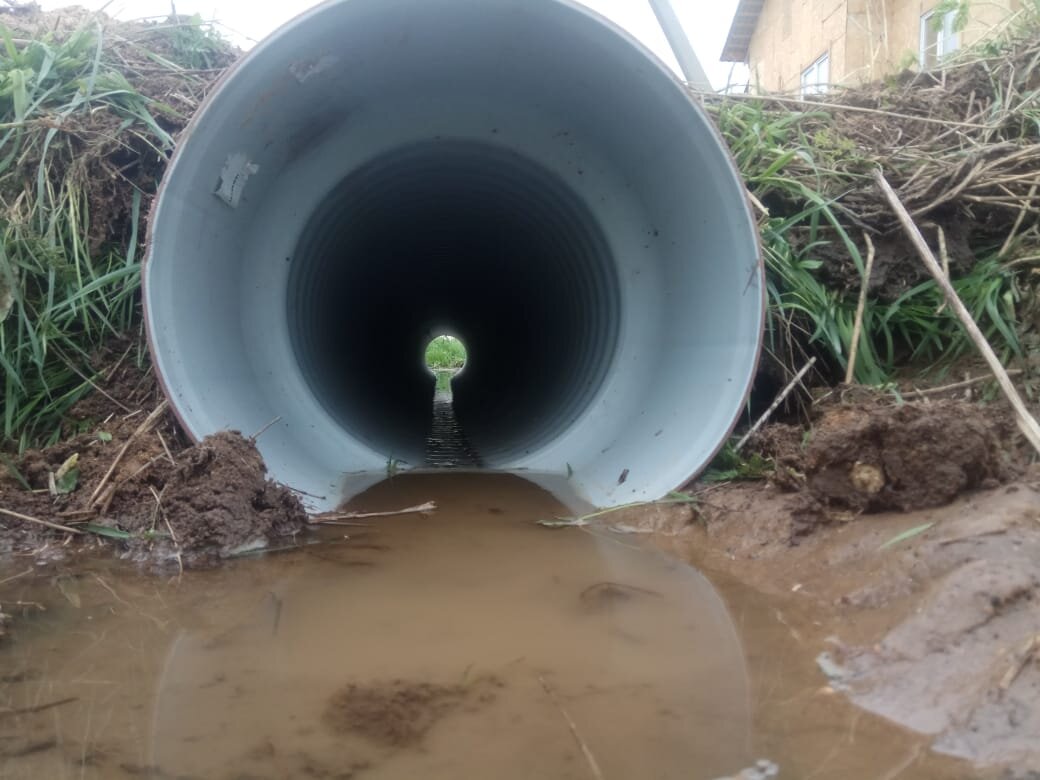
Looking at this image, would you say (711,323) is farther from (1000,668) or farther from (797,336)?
(1000,668)

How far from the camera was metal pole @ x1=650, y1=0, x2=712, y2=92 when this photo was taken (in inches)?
185

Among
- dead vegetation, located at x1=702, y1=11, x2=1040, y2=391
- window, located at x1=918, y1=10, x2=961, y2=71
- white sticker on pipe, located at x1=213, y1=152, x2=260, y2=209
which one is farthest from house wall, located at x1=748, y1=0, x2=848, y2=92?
white sticker on pipe, located at x1=213, y1=152, x2=260, y2=209

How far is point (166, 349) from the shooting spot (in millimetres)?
2535

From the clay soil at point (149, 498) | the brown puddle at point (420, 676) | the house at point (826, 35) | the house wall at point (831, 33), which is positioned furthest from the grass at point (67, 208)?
the house wall at point (831, 33)

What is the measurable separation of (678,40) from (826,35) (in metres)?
7.41

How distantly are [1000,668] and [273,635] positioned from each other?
1.29 m

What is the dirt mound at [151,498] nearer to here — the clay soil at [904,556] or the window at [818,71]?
the clay soil at [904,556]

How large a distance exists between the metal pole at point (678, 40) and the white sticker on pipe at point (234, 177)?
2.53 meters

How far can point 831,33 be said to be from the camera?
1106cm

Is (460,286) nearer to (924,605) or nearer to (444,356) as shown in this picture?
(924,605)

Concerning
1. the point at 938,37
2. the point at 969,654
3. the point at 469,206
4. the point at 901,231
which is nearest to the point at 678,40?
Result: the point at 469,206

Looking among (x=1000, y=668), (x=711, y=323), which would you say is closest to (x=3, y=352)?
(x=711, y=323)

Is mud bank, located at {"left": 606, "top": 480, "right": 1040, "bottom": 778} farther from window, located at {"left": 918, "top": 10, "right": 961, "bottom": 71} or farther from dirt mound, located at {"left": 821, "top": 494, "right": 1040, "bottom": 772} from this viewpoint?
window, located at {"left": 918, "top": 10, "right": 961, "bottom": 71}

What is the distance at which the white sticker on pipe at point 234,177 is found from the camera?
9.04 ft
